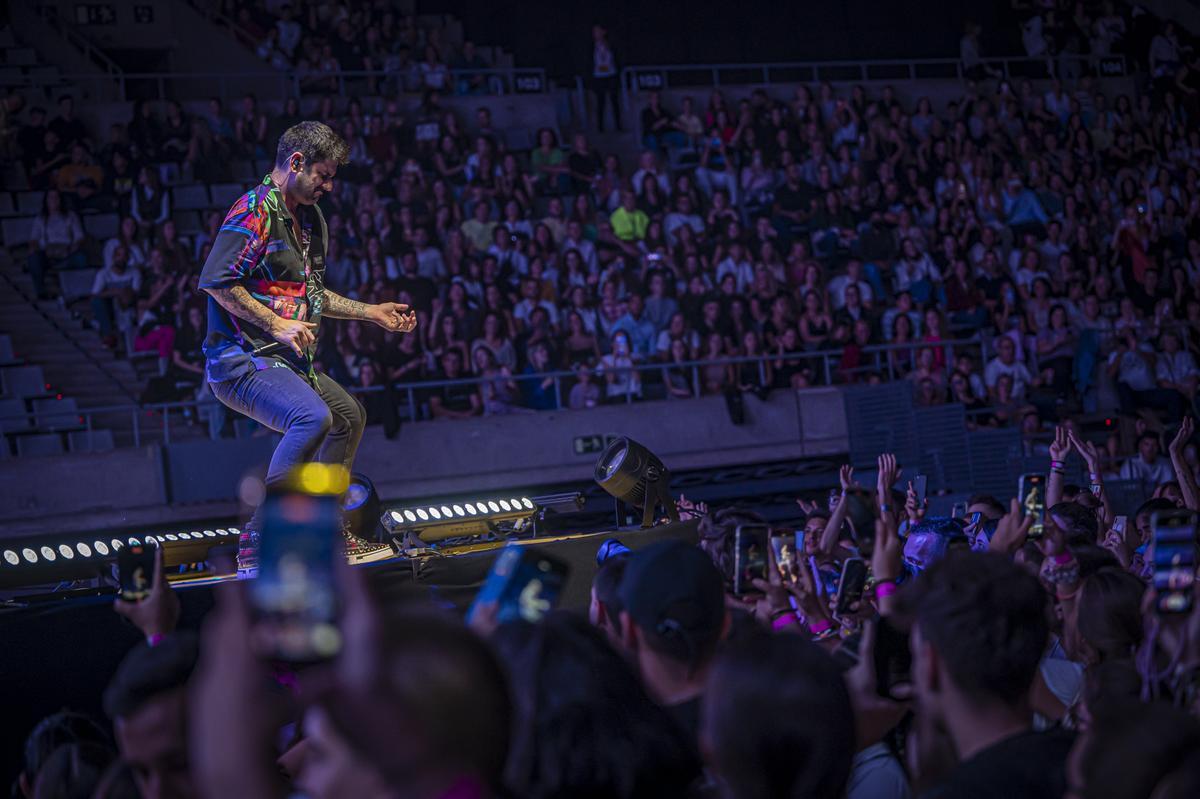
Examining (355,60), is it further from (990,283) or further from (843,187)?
(990,283)

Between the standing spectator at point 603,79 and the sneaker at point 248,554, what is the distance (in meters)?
10.9

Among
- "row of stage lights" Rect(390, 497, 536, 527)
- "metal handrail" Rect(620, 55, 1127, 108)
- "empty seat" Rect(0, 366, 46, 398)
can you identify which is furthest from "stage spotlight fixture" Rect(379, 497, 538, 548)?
"metal handrail" Rect(620, 55, 1127, 108)

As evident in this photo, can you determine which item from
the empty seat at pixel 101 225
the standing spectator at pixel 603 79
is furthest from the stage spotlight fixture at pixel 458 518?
the standing spectator at pixel 603 79

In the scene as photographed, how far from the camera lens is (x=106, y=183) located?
491 inches

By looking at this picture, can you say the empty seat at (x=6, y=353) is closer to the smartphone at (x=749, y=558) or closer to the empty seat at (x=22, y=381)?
the empty seat at (x=22, y=381)

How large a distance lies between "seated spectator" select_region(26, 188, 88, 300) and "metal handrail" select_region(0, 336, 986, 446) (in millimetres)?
1457

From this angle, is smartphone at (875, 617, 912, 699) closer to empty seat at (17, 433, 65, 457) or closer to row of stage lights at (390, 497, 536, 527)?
row of stage lights at (390, 497, 536, 527)

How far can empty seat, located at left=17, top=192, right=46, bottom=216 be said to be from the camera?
12.5 metres

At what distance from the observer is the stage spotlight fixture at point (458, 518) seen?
19.8ft

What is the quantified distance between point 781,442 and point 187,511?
513 centimetres

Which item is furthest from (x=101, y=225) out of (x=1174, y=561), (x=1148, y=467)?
(x=1174, y=561)

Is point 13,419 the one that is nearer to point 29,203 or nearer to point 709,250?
point 29,203

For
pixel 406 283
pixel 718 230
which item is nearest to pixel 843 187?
pixel 718 230

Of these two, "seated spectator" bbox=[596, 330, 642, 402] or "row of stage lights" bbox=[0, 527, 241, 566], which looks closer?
"row of stage lights" bbox=[0, 527, 241, 566]
